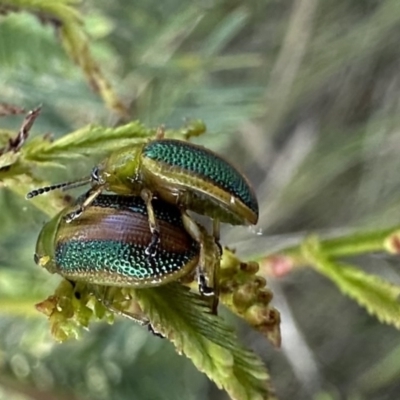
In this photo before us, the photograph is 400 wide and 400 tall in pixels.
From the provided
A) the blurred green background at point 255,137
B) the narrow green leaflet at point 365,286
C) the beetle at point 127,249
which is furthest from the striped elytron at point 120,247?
the blurred green background at point 255,137

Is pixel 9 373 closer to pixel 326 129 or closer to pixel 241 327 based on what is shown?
pixel 241 327

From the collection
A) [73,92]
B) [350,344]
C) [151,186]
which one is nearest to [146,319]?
[151,186]

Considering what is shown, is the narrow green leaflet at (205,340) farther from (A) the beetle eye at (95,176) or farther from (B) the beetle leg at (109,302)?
(A) the beetle eye at (95,176)

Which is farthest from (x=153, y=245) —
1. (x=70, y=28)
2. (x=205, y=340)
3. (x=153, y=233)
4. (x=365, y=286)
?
(x=70, y=28)

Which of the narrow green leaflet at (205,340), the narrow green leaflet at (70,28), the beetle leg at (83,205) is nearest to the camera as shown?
the narrow green leaflet at (205,340)

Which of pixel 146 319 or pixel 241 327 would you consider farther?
pixel 241 327

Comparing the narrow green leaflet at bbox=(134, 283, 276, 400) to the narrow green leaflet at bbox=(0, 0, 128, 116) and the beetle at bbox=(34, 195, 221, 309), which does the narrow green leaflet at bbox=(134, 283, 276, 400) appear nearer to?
the beetle at bbox=(34, 195, 221, 309)
